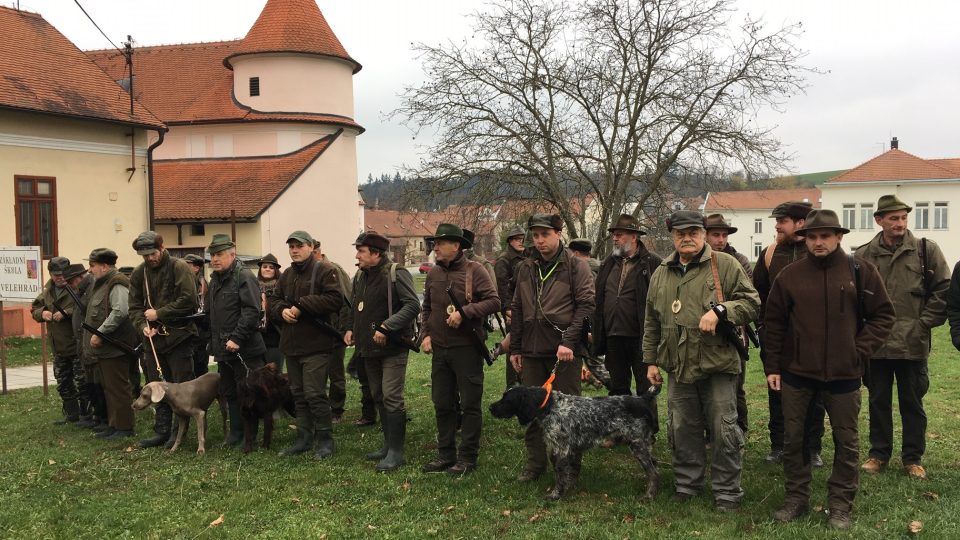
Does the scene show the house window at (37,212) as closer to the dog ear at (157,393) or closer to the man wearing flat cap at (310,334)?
the dog ear at (157,393)

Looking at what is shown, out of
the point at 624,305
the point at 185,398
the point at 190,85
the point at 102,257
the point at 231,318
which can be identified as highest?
the point at 190,85

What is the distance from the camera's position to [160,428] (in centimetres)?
823

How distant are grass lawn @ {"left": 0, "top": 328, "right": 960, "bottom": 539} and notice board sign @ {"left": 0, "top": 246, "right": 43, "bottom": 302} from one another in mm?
4229

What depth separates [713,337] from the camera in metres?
5.36

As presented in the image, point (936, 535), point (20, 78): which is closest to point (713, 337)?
point (936, 535)

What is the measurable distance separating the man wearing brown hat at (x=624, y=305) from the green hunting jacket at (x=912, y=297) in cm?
188

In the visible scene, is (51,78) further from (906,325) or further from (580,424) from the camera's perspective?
(906,325)

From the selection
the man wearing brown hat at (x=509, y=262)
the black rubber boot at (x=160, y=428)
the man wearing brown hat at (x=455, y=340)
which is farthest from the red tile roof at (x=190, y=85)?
the man wearing brown hat at (x=455, y=340)

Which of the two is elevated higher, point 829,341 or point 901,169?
point 901,169

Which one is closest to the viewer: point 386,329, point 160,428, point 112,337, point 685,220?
point 685,220

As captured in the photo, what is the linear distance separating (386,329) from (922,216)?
54.4 meters

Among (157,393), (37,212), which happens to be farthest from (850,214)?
(157,393)

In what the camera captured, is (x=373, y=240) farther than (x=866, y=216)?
No

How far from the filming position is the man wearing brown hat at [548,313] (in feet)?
20.8
